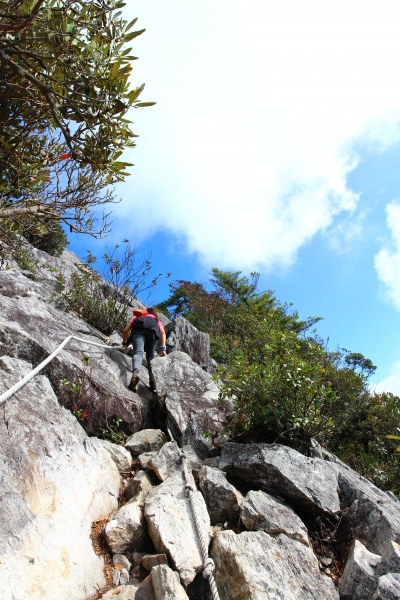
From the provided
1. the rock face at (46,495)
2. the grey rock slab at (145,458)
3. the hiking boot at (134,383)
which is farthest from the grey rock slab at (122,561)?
the hiking boot at (134,383)

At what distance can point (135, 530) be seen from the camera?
367 cm

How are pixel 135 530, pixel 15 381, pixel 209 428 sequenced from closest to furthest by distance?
pixel 135 530, pixel 15 381, pixel 209 428

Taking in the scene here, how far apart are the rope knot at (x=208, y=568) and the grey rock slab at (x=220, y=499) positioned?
2.93ft

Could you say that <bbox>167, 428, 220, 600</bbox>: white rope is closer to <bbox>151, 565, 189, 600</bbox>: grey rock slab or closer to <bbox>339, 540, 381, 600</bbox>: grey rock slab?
<bbox>151, 565, 189, 600</bbox>: grey rock slab

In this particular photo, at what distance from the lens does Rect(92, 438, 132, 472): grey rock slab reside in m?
4.88

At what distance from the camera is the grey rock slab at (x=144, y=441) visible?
5.39 metres

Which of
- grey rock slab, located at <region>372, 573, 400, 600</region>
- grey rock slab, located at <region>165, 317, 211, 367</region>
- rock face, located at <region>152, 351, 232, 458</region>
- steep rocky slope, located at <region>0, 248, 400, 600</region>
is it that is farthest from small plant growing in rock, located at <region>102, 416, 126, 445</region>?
grey rock slab, located at <region>165, 317, 211, 367</region>

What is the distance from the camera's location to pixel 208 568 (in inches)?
124

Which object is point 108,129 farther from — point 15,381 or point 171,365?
point 171,365

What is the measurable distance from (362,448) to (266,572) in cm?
822

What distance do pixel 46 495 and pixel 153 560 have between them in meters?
1.09

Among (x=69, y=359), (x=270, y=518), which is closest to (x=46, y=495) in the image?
(x=270, y=518)

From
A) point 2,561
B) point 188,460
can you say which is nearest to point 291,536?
point 188,460

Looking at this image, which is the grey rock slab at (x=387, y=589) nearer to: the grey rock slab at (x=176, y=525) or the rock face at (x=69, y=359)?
the grey rock slab at (x=176, y=525)
